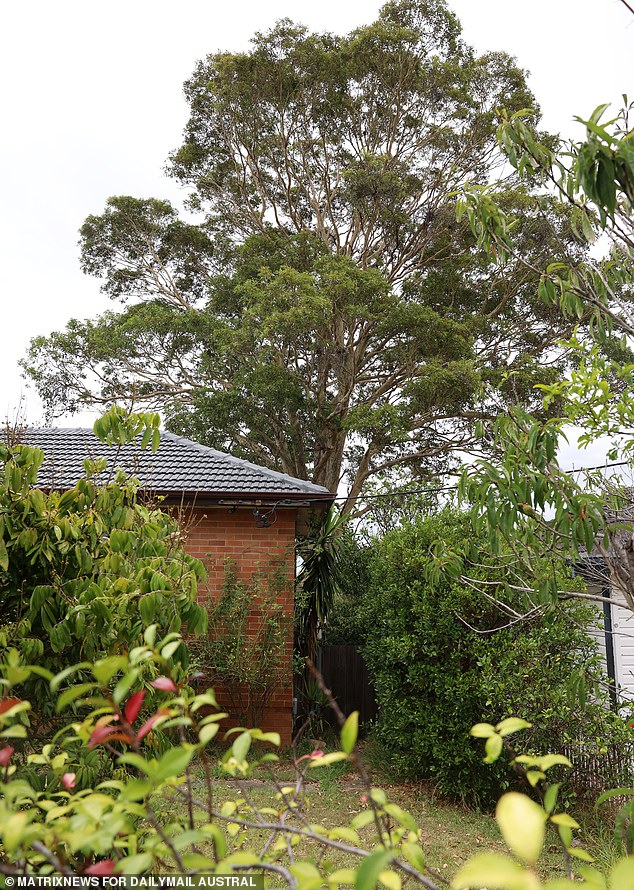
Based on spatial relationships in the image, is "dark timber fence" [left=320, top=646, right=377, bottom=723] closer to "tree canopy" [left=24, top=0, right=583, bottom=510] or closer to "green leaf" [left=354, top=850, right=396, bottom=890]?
"tree canopy" [left=24, top=0, right=583, bottom=510]

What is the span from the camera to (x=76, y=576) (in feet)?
10.5

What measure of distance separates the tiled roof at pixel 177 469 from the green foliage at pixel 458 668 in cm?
216

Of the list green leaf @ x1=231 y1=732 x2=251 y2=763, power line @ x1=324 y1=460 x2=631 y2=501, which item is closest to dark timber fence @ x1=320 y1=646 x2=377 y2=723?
power line @ x1=324 y1=460 x2=631 y2=501

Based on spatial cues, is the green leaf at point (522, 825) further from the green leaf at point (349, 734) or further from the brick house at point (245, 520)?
the brick house at point (245, 520)

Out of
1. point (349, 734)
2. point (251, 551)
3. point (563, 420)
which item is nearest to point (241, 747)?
point (349, 734)

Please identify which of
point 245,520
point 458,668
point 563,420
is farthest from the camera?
point 245,520

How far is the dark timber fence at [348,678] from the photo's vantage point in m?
12.2

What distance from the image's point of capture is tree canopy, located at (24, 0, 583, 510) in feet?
54.6

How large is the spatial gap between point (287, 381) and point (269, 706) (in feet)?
27.3

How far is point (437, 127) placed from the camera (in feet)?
61.5

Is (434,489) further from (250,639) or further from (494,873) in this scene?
(494,873)

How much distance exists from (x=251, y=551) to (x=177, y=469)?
1.88 metres

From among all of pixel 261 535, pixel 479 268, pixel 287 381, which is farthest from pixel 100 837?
pixel 479 268

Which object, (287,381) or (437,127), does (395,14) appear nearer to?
(437,127)
